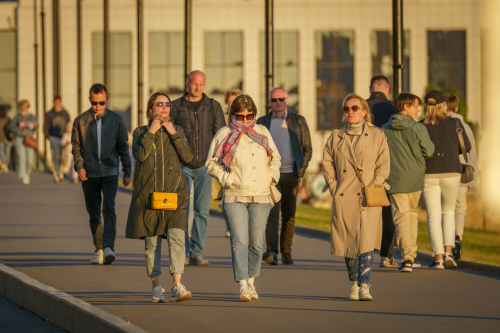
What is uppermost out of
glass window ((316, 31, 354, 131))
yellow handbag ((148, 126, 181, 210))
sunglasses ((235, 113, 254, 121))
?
glass window ((316, 31, 354, 131))

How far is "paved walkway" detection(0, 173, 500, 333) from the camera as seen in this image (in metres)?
7.03

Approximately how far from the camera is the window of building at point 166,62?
5822cm

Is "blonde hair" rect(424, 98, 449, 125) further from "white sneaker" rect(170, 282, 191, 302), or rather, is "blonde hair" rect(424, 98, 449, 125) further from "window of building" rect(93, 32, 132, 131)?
"window of building" rect(93, 32, 132, 131)

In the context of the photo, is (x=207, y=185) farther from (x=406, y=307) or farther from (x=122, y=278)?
(x=406, y=307)

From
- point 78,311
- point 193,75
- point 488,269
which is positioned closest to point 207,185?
point 193,75

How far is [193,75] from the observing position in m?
10.4

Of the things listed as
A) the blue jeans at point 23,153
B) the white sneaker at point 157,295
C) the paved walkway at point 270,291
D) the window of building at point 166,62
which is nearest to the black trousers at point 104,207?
the paved walkway at point 270,291

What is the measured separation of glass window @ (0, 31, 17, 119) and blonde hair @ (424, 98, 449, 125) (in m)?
51.7

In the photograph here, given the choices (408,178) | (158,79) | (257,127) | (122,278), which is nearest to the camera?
(257,127)

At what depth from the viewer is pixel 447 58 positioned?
5866 centimetres

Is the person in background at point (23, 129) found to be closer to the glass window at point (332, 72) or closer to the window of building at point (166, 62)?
the window of building at point (166, 62)

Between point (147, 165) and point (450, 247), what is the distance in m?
3.97

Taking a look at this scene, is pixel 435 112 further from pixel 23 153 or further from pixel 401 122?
pixel 23 153

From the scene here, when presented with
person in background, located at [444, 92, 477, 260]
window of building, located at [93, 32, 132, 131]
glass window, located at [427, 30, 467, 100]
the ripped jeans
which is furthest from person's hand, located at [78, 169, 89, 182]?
glass window, located at [427, 30, 467, 100]
